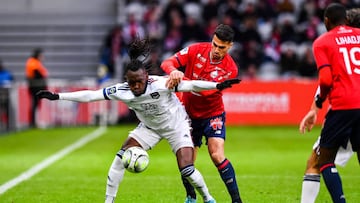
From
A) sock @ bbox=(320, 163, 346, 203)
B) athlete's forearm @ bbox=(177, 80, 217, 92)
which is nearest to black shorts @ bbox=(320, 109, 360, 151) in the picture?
sock @ bbox=(320, 163, 346, 203)

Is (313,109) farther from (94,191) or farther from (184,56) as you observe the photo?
(94,191)

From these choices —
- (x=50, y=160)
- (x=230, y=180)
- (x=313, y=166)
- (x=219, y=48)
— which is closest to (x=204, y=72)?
(x=219, y=48)

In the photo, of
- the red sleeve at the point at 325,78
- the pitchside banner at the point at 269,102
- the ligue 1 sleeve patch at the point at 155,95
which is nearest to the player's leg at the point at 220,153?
the ligue 1 sleeve patch at the point at 155,95

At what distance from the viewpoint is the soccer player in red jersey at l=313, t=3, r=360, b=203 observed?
8.68 m

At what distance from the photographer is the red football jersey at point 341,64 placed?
28.5 ft

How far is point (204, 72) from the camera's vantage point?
35.1ft

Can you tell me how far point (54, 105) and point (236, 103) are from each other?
5.43 metres

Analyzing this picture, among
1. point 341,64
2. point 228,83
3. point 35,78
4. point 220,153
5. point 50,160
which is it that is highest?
point 341,64

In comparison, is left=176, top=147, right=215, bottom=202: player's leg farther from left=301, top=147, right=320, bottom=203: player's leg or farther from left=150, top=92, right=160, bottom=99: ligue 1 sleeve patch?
left=301, top=147, right=320, bottom=203: player's leg

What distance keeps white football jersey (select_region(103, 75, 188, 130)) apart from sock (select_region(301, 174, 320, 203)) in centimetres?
171

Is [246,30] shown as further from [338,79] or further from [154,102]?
[338,79]

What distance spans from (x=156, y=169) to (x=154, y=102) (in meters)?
5.90

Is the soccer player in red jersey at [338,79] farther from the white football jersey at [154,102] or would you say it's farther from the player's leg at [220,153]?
the white football jersey at [154,102]

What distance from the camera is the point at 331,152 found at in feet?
29.0
